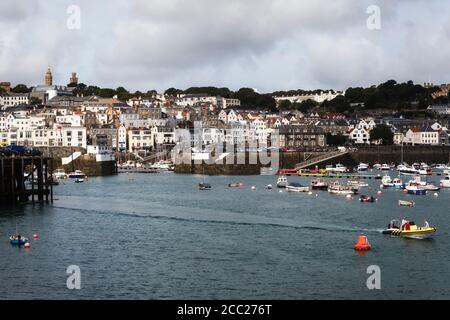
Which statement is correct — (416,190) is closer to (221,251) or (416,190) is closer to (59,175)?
(221,251)

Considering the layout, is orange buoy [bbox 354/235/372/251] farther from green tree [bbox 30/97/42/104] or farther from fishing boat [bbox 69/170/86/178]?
green tree [bbox 30/97/42/104]

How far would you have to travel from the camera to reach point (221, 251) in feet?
111

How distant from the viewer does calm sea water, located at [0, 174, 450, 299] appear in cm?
2708

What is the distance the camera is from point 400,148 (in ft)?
383

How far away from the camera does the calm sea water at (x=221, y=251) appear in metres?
27.1

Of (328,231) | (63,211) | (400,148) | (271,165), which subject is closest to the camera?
(328,231)

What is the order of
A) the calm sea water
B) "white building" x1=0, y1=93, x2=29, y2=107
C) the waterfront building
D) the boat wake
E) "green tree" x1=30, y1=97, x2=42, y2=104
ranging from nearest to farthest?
the calm sea water → the boat wake → the waterfront building → "green tree" x1=30, y1=97, x2=42, y2=104 → "white building" x1=0, y1=93, x2=29, y2=107
